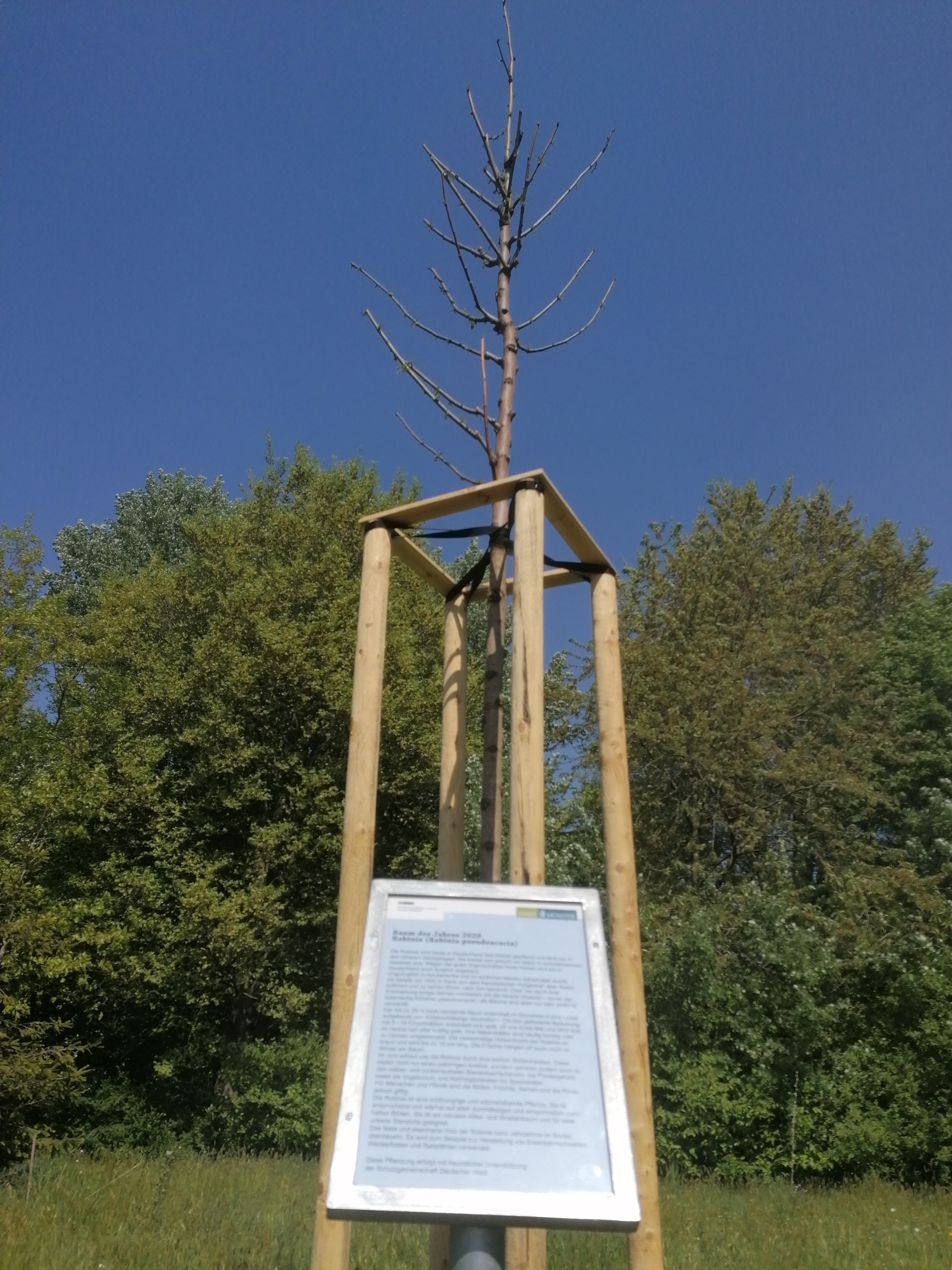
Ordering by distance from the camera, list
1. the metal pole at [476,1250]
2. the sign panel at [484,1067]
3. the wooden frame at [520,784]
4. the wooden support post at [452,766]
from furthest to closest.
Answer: the wooden support post at [452,766] < the wooden frame at [520,784] < the metal pole at [476,1250] < the sign panel at [484,1067]

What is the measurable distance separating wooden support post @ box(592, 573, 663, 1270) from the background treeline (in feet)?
34.2

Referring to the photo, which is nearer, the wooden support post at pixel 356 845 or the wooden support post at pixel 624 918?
the wooden support post at pixel 356 845

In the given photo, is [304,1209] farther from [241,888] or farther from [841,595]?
[841,595]

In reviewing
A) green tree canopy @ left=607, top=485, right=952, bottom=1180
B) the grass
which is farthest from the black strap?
green tree canopy @ left=607, top=485, right=952, bottom=1180

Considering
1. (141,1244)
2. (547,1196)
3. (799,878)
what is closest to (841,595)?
(799,878)

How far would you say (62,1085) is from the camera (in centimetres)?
1303

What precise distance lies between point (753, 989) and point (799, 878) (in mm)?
4091

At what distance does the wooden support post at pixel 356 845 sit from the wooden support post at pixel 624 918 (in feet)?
2.91

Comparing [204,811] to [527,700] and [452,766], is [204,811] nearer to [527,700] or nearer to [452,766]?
[452,766]

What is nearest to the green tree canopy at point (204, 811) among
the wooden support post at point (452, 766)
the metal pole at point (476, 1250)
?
the wooden support post at point (452, 766)

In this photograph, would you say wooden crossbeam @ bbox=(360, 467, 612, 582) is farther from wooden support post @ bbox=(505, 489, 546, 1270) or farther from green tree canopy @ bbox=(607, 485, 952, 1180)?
green tree canopy @ bbox=(607, 485, 952, 1180)

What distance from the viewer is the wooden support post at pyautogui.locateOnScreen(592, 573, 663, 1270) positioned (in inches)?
123

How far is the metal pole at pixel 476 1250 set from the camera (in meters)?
2.29

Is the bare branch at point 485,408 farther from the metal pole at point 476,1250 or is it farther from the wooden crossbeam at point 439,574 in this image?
the metal pole at point 476,1250
